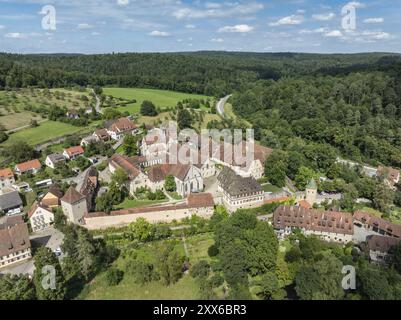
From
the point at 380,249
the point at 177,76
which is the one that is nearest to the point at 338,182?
the point at 380,249

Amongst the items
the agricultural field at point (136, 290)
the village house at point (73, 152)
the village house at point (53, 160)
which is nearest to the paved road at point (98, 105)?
the village house at point (73, 152)

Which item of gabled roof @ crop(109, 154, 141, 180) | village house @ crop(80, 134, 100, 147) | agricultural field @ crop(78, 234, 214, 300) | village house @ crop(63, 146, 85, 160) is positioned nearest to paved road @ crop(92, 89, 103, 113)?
village house @ crop(80, 134, 100, 147)

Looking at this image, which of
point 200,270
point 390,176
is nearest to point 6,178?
point 200,270

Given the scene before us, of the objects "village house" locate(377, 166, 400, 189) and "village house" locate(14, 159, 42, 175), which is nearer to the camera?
"village house" locate(14, 159, 42, 175)

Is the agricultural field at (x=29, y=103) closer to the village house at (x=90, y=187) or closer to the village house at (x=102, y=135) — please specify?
the village house at (x=102, y=135)

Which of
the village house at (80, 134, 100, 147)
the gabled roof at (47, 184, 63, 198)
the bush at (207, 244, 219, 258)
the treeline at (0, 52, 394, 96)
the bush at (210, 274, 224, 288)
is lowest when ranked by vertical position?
the bush at (210, 274, 224, 288)

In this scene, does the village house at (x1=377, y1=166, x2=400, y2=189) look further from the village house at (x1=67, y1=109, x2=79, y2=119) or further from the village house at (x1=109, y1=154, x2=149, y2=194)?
the village house at (x1=67, y1=109, x2=79, y2=119)

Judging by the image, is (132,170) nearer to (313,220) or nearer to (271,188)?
(271,188)
